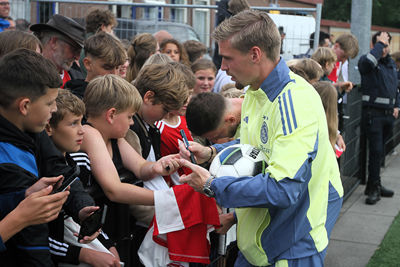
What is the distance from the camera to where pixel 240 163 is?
9.26ft

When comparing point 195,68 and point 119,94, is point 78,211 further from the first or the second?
point 195,68

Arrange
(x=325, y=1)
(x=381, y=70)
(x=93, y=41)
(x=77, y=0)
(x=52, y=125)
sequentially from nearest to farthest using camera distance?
(x=52, y=125) → (x=93, y=41) → (x=381, y=70) → (x=77, y=0) → (x=325, y=1)

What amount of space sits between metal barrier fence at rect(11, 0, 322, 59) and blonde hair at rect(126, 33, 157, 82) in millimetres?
2924

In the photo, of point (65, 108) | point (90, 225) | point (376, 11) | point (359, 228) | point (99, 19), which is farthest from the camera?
point (376, 11)

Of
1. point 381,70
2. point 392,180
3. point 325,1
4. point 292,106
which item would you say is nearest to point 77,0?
point 381,70

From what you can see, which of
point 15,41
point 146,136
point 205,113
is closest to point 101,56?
point 15,41

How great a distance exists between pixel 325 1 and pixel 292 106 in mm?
52515

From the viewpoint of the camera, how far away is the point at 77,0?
9.40m

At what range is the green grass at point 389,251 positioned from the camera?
5.80 metres

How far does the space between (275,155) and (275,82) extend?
0.42 meters

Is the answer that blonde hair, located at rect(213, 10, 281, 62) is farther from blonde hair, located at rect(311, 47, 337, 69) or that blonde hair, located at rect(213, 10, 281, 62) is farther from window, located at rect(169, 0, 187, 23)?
window, located at rect(169, 0, 187, 23)

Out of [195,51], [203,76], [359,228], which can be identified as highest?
[195,51]

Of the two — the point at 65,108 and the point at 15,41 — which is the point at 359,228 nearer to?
the point at 15,41

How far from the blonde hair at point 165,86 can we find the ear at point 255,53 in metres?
1.00
